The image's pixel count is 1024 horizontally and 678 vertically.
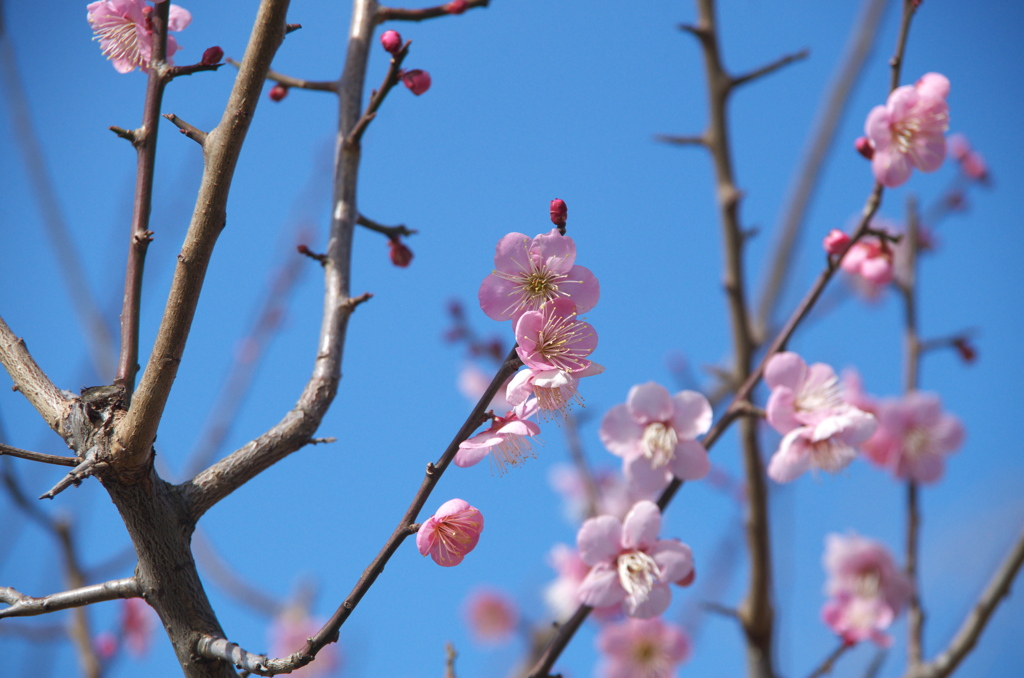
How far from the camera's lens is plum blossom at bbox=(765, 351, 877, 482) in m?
1.39

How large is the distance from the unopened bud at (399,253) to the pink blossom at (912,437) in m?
1.72

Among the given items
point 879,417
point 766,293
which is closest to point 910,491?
point 879,417

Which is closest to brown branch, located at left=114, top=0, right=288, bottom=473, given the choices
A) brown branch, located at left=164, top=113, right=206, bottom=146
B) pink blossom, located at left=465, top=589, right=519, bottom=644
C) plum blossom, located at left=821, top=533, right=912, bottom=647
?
brown branch, located at left=164, top=113, right=206, bottom=146

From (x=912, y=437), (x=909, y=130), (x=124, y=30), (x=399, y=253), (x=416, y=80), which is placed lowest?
(x=912, y=437)

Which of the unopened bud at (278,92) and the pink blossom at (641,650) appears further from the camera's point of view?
the pink blossom at (641,650)

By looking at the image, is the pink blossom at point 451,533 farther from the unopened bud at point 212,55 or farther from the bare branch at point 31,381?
the unopened bud at point 212,55

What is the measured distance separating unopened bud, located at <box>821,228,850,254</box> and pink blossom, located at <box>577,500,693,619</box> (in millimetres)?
640

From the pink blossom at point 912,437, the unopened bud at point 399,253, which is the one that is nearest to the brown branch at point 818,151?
the pink blossom at point 912,437

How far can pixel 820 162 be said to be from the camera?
260 cm

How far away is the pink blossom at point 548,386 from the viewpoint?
0.91m

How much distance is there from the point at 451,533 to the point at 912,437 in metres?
1.98

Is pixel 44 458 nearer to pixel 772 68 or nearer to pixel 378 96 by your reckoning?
pixel 378 96

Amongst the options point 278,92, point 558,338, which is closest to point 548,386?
point 558,338

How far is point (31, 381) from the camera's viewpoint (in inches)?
37.7
